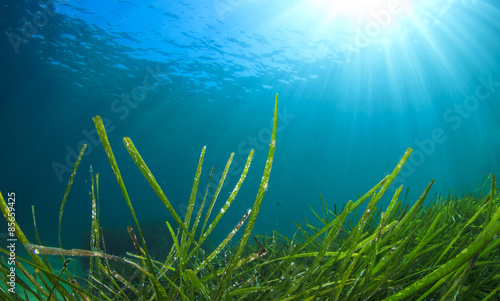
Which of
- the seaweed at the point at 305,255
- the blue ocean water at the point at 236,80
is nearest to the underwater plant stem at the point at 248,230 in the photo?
the seaweed at the point at 305,255

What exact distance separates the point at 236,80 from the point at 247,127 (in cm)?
1907

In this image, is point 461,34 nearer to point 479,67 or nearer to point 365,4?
point 479,67

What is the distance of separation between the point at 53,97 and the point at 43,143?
2411cm

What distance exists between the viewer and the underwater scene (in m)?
0.73

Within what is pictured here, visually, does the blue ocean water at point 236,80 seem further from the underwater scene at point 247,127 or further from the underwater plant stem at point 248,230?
the underwater plant stem at point 248,230

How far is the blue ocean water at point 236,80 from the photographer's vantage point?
20047 millimetres

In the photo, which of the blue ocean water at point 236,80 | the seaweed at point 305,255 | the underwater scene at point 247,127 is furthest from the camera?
the blue ocean water at point 236,80

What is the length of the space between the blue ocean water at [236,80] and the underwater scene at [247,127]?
0.19m

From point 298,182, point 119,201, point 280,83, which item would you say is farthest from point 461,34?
point 119,201

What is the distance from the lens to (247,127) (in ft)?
155

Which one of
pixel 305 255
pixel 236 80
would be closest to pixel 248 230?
pixel 305 255

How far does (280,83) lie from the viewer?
100ft

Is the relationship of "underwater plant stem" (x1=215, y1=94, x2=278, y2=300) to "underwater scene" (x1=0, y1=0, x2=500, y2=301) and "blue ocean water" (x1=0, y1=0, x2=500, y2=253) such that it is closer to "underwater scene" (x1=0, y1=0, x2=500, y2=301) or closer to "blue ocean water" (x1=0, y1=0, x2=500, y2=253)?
"underwater scene" (x1=0, y1=0, x2=500, y2=301)

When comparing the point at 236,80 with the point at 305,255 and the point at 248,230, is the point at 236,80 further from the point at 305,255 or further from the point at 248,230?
the point at 248,230
